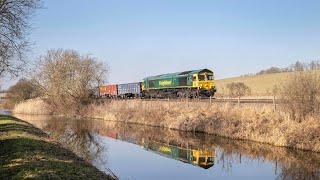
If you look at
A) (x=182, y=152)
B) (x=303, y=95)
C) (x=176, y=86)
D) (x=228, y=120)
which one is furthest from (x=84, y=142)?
(x=176, y=86)

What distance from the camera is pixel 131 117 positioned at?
48781mm

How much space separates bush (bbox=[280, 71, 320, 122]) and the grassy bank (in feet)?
2.17

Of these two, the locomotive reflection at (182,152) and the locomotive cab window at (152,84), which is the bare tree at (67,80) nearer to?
the locomotive cab window at (152,84)

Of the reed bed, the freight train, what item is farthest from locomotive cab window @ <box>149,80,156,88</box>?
the reed bed

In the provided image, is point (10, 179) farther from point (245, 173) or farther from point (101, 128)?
point (101, 128)

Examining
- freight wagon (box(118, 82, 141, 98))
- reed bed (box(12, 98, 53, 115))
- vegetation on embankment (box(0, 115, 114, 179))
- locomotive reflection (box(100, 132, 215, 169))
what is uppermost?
freight wagon (box(118, 82, 141, 98))

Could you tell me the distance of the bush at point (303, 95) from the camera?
2638 cm

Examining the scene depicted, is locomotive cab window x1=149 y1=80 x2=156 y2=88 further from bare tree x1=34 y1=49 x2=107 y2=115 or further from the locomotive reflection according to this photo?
the locomotive reflection

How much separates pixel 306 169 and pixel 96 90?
5115 cm

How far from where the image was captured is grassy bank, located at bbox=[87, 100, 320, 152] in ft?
82.5

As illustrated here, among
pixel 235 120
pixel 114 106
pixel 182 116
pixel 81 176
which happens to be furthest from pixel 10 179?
pixel 114 106

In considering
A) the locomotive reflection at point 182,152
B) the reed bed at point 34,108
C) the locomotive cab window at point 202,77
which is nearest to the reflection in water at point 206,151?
the locomotive reflection at point 182,152

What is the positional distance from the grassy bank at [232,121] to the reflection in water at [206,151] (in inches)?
30.4

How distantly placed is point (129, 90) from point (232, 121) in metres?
41.9
